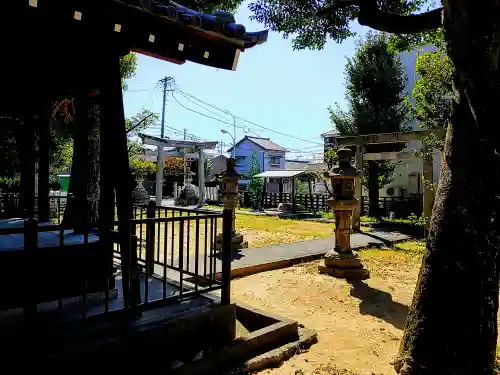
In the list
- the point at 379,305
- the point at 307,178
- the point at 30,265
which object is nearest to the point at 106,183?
the point at 30,265

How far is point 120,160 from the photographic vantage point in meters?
3.05

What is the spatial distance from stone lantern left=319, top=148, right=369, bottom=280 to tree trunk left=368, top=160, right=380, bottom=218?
31.4ft

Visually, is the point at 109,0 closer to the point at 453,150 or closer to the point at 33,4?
the point at 33,4

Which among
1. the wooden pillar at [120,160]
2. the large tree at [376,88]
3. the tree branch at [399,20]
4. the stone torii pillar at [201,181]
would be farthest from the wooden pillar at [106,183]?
the stone torii pillar at [201,181]

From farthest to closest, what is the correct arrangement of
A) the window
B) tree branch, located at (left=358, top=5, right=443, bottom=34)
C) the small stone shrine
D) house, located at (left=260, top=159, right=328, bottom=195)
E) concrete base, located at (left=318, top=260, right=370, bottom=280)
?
A: the window
the small stone shrine
house, located at (left=260, top=159, right=328, bottom=195)
concrete base, located at (left=318, top=260, right=370, bottom=280)
tree branch, located at (left=358, top=5, right=443, bottom=34)

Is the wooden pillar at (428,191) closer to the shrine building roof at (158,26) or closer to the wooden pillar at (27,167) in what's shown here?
the shrine building roof at (158,26)

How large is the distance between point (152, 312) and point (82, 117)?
2464mm

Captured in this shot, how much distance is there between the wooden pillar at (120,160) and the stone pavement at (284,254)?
291 cm

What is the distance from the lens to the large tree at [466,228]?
2613 mm

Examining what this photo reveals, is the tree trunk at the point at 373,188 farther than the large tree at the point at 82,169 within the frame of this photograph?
Yes

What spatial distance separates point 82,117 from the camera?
165 inches

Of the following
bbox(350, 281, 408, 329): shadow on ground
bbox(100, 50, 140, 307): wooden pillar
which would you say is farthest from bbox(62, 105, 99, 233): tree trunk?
bbox(350, 281, 408, 329): shadow on ground

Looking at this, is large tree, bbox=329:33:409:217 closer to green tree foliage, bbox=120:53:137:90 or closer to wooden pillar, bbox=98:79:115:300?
green tree foliage, bbox=120:53:137:90

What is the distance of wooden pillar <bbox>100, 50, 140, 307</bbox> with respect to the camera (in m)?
2.99
